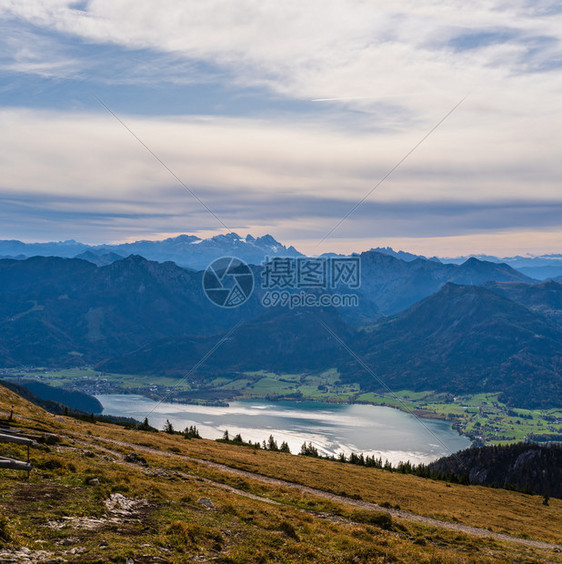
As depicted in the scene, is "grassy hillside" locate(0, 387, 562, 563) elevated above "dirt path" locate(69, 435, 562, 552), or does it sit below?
above

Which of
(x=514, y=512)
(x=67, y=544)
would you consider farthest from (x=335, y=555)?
(x=514, y=512)

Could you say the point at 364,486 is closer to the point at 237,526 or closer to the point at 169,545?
the point at 237,526

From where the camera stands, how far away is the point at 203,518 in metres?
23.6

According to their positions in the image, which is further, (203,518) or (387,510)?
(387,510)

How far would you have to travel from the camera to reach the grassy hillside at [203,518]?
18031mm

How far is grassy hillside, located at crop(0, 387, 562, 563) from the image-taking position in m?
18.0

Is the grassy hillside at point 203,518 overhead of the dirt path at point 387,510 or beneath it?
overhead

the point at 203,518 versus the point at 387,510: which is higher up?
the point at 203,518

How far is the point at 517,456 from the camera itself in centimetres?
19250

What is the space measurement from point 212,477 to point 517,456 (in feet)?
637

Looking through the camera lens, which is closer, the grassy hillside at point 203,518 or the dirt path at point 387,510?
the grassy hillside at point 203,518

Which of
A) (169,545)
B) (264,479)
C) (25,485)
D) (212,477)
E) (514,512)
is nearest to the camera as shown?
(169,545)

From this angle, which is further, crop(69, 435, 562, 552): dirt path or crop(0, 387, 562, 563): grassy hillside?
crop(69, 435, 562, 552): dirt path

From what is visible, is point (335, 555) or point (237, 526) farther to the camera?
point (237, 526)
